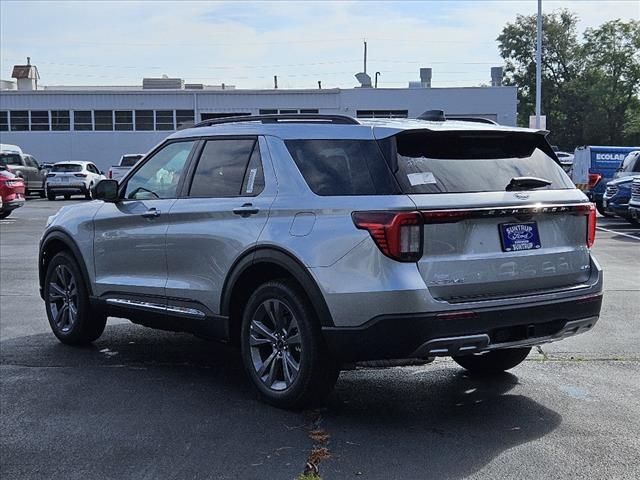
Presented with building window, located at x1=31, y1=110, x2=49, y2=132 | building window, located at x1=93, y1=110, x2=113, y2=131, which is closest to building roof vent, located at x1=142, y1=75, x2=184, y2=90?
building window, located at x1=93, y1=110, x2=113, y2=131

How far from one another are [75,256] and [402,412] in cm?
348

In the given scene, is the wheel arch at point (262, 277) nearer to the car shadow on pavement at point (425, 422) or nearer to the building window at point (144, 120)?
the car shadow on pavement at point (425, 422)

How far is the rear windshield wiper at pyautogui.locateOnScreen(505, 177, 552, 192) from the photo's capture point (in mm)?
5512

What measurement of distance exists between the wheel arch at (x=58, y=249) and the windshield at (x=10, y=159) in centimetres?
2480

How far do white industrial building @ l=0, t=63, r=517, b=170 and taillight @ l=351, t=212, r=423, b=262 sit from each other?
4156 centimetres

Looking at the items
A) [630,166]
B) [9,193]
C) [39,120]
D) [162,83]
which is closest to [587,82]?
[162,83]

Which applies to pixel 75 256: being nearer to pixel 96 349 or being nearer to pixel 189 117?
pixel 96 349

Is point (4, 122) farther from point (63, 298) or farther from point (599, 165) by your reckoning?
point (63, 298)

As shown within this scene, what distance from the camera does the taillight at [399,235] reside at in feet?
16.5

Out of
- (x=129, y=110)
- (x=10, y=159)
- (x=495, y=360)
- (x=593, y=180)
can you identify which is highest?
(x=129, y=110)

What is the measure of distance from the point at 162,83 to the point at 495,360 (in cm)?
4529

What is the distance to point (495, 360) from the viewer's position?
6.61 m

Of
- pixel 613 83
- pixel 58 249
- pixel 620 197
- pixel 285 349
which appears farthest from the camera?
pixel 613 83

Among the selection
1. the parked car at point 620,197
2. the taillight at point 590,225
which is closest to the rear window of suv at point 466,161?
the taillight at point 590,225
